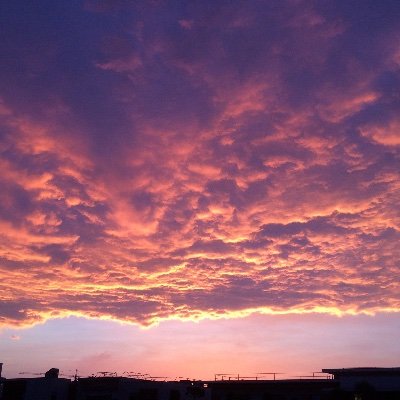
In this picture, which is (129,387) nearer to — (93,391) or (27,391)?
(93,391)

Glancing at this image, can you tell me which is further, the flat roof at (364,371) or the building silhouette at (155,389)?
the building silhouette at (155,389)

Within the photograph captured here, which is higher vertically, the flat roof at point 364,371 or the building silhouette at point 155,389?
the flat roof at point 364,371

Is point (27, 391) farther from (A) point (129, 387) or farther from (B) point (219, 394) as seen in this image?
(B) point (219, 394)

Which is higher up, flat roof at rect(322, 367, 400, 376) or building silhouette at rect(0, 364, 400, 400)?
flat roof at rect(322, 367, 400, 376)

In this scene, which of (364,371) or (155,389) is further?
(155,389)

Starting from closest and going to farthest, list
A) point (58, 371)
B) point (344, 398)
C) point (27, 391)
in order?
point (344, 398)
point (27, 391)
point (58, 371)

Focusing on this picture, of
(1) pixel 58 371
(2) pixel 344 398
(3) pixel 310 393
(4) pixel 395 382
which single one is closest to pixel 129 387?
(1) pixel 58 371

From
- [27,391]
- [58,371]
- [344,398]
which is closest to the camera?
[344,398]

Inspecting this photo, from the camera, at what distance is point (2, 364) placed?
65.6 m

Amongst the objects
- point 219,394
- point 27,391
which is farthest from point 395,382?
point 27,391

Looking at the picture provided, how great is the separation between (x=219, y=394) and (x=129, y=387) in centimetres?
1565

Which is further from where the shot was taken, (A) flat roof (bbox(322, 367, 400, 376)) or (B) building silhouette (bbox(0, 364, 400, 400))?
(B) building silhouette (bbox(0, 364, 400, 400))

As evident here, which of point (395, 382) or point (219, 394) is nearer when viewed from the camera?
point (395, 382)

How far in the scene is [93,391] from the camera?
216 feet
